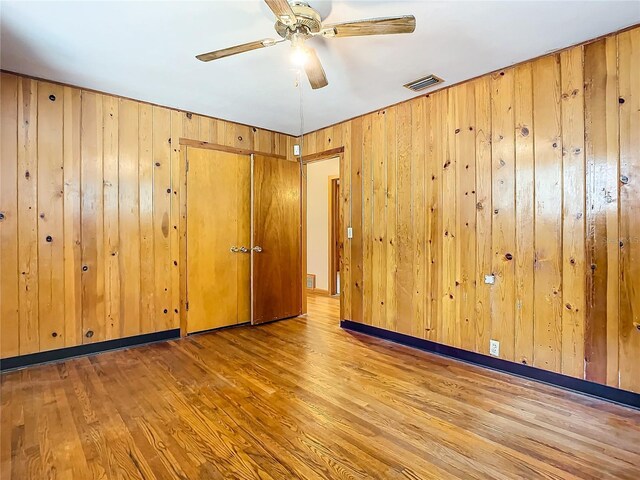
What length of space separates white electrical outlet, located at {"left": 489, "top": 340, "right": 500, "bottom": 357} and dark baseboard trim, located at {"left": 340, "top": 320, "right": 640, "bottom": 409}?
44 millimetres

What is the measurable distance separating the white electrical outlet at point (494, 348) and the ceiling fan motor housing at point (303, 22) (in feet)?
8.93

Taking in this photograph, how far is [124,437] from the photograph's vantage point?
74.1 inches

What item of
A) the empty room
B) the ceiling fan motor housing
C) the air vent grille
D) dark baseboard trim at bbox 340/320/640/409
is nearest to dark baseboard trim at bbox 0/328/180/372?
the empty room

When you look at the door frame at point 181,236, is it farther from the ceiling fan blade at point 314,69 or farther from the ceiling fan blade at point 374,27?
the ceiling fan blade at point 374,27

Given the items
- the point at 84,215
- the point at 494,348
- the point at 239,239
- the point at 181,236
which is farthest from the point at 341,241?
the point at 84,215

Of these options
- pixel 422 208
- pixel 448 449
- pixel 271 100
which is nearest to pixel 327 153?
pixel 271 100

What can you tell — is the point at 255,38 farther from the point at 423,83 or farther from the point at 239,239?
the point at 239,239

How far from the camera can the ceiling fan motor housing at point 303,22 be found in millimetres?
1802

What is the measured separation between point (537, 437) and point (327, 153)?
3.49 meters

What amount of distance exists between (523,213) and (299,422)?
90.0 inches

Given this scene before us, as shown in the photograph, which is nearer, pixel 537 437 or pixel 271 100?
pixel 537 437

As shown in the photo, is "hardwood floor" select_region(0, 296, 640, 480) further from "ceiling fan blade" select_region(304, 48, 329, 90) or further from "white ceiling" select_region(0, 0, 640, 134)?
"white ceiling" select_region(0, 0, 640, 134)

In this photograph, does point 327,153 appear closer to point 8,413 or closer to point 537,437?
point 537,437

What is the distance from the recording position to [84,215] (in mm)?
3092
